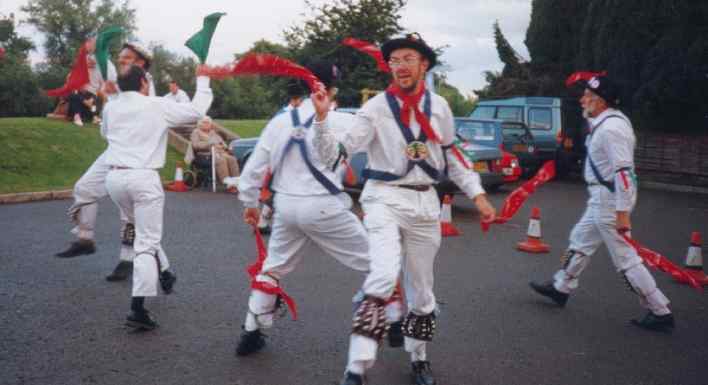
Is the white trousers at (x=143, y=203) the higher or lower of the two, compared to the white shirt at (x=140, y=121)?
lower

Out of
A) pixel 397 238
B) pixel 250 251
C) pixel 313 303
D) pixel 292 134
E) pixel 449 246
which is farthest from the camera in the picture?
pixel 449 246

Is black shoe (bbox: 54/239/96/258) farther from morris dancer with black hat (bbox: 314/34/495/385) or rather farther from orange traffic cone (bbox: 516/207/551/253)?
orange traffic cone (bbox: 516/207/551/253)

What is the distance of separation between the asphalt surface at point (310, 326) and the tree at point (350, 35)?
59.2 feet

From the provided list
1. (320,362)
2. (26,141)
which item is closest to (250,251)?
(320,362)

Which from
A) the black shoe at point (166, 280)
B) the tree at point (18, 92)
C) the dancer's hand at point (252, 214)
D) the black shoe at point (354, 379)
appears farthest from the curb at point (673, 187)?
the tree at point (18, 92)

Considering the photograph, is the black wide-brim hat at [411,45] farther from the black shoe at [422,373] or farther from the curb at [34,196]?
the curb at [34,196]

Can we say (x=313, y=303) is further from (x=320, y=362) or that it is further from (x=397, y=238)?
(x=397, y=238)

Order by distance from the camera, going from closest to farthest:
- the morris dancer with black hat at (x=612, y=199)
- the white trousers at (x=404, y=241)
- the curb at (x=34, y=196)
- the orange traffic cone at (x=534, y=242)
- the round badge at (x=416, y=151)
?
the white trousers at (x=404, y=241) < the round badge at (x=416, y=151) < the morris dancer with black hat at (x=612, y=199) < the orange traffic cone at (x=534, y=242) < the curb at (x=34, y=196)

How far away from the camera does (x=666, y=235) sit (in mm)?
9938

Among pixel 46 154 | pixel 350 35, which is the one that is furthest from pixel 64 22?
pixel 46 154

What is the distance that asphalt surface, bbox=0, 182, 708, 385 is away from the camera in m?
4.06

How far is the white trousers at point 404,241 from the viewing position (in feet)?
11.6

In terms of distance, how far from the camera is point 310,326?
16.2 ft

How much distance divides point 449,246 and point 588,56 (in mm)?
15001
